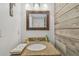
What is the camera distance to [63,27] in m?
1.13

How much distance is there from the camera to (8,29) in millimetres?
1058

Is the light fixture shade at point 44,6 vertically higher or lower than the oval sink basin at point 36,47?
higher

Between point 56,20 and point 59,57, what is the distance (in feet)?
1.12

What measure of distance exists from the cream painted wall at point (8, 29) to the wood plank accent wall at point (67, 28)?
1.21ft

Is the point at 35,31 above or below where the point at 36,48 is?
above

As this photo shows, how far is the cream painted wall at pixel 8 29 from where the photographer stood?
40.1 inches

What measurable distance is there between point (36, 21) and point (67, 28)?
0.30 m

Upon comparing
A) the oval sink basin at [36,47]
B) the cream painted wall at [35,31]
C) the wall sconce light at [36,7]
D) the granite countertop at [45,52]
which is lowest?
the granite countertop at [45,52]

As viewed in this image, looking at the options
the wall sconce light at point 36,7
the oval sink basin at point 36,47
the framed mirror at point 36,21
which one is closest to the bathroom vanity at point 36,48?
the oval sink basin at point 36,47

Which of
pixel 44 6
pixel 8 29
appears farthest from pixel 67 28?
Answer: pixel 8 29

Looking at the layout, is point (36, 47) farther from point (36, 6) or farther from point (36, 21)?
point (36, 6)

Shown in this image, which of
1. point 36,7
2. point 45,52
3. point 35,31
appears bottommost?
point 45,52

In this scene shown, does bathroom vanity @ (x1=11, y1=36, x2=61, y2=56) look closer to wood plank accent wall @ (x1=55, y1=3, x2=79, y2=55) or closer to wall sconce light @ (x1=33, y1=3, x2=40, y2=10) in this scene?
wood plank accent wall @ (x1=55, y1=3, x2=79, y2=55)

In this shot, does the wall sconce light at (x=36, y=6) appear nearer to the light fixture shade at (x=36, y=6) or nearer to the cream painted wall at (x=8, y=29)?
the light fixture shade at (x=36, y=6)
